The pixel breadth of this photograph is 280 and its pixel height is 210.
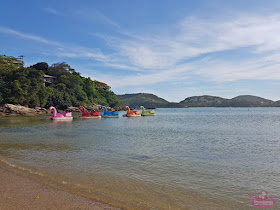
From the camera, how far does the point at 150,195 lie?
6.68m

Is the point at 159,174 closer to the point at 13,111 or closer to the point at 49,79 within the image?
the point at 13,111

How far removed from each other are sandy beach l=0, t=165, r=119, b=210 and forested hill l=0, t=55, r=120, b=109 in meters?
60.1

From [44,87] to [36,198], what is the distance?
70950 mm

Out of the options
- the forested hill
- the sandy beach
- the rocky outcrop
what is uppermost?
the forested hill

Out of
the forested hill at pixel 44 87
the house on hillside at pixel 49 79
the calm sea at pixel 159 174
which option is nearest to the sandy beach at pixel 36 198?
the calm sea at pixel 159 174

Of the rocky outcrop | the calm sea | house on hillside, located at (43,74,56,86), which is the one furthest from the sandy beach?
house on hillside, located at (43,74,56,86)

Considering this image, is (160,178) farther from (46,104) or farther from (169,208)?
(46,104)

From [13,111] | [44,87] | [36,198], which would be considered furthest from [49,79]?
[36,198]

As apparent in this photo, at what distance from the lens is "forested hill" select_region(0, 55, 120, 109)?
60578mm

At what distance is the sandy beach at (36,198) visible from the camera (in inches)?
215

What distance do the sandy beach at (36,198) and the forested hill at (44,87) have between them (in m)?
60.1

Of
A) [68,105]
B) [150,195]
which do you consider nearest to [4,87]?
[68,105]

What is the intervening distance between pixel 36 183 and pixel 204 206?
5.28 metres

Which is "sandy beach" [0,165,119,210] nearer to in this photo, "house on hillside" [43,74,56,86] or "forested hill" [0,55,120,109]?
"forested hill" [0,55,120,109]
